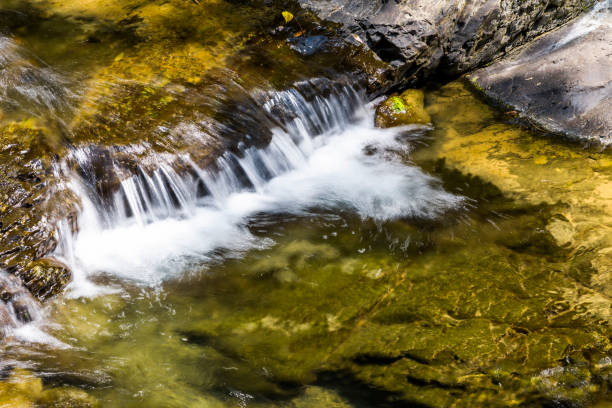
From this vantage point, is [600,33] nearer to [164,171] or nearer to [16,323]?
[164,171]

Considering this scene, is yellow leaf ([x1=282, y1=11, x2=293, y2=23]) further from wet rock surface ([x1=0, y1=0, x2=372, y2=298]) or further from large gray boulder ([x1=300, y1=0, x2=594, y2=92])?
large gray boulder ([x1=300, y1=0, x2=594, y2=92])

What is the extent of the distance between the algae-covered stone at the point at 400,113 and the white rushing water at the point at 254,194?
149 millimetres

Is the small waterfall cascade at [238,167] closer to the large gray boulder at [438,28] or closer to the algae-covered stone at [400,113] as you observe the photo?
the algae-covered stone at [400,113]

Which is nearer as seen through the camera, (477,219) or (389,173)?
(477,219)

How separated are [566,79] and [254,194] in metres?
4.57

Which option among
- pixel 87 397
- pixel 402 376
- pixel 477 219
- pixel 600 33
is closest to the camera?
pixel 87 397

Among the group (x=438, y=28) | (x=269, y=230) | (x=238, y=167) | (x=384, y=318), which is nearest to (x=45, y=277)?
(x=269, y=230)

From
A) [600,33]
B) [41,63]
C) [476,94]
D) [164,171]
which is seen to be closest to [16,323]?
[164,171]

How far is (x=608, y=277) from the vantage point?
171 inches

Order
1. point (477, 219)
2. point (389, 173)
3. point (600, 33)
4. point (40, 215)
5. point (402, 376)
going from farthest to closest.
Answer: point (600, 33)
point (389, 173)
point (477, 219)
point (40, 215)
point (402, 376)

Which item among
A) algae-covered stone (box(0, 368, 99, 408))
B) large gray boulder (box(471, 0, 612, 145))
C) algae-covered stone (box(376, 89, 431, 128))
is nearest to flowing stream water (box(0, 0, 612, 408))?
algae-covered stone (box(0, 368, 99, 408))

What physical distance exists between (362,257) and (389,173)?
1659mm

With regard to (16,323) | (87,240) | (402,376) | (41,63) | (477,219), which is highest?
(41,63)

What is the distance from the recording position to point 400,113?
23.2 ft
